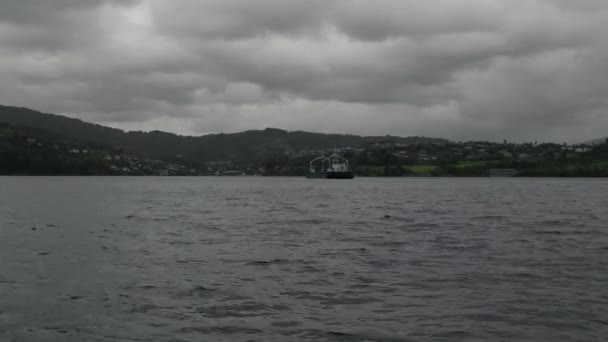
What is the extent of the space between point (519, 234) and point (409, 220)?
11.3m

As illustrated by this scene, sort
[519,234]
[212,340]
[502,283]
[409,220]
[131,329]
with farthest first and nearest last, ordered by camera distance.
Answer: [409,220]
[519,234]
[502,283]
[131,329]
[212,340]

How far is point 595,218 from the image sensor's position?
146 feet

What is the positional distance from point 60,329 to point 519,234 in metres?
27.3

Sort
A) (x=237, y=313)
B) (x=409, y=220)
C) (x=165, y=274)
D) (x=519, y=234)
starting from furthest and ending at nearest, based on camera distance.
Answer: (x=409, y=220) < (x=519, y=234) < (x=165, y=274) < (x=237, y=313)

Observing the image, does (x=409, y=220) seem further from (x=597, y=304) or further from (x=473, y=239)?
(x=597, y=304)

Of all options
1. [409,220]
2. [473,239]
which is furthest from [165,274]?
[409,220]

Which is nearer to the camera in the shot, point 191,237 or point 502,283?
point 502,283

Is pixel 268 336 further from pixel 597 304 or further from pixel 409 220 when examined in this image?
pixel 409 220

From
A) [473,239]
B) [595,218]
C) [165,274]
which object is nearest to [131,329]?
[165,274]

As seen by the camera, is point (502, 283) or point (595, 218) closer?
point (502, 283)

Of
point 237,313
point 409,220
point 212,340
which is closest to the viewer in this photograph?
point 212,340

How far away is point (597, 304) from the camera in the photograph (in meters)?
16.1

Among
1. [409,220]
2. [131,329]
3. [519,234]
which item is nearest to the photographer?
[131,329]

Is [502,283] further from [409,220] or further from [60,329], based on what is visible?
[409,220]
